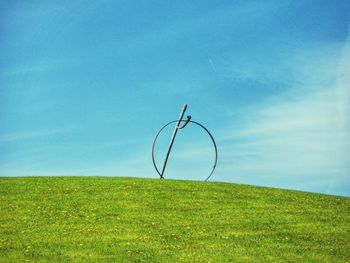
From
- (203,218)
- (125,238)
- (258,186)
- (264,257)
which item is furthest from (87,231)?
(258,186)

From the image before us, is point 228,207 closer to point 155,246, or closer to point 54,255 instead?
point 155,246

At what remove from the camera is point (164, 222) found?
894 inches

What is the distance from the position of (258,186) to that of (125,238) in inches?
577

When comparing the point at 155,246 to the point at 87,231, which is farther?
the point at 87,231

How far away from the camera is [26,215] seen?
24.0 m

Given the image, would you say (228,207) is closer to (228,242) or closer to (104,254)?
(228,242)

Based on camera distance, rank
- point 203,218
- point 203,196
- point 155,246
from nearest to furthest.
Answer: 1. point 155,246
2. point 203,218
3. point 203,196

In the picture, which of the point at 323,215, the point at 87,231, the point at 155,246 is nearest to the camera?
the point at 155,246

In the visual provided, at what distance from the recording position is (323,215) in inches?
1021

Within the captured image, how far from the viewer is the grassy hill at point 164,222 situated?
18422 millimetres

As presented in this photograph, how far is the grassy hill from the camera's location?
1842cm

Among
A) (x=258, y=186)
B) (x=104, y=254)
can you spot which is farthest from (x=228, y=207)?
(x=104, y=254)

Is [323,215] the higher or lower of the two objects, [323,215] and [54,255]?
the lower

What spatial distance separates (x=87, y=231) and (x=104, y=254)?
343cm
